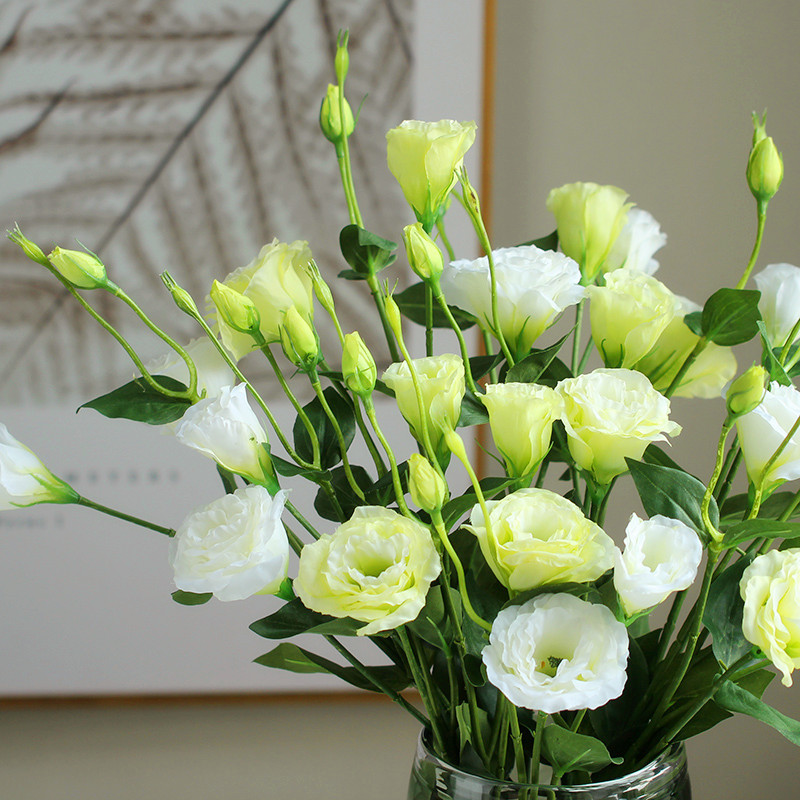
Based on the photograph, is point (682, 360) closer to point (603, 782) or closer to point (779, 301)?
point (779, 301)

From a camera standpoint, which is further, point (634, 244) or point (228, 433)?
point (634, 244)

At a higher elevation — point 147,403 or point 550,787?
point 147,403

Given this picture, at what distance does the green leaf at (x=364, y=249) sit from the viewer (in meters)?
0.40

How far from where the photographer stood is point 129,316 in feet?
2.60

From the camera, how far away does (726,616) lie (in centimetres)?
35

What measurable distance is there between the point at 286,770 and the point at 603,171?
0.66 meters

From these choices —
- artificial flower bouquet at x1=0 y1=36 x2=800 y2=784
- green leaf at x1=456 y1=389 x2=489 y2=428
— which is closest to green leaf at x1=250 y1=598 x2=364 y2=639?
artificial flower bouquet at x1=0 y1=36 x2=800 y2=784

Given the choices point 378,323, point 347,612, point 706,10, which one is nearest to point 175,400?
point 347,612

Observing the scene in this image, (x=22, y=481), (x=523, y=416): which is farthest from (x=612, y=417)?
(x=22, y=481)

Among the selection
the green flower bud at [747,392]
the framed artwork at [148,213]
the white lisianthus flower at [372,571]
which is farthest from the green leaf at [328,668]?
the framed artwork at [148,213]

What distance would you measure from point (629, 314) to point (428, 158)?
0.37 feet

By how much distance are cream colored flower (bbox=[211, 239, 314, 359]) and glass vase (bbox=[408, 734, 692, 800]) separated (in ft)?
0.67

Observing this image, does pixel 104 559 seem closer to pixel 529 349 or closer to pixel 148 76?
pixel 148 76

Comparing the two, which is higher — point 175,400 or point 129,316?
point 129,316
